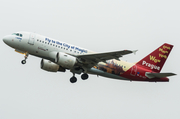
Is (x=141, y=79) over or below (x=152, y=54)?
below

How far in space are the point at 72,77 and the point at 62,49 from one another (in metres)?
4.94

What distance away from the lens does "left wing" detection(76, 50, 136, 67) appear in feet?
132

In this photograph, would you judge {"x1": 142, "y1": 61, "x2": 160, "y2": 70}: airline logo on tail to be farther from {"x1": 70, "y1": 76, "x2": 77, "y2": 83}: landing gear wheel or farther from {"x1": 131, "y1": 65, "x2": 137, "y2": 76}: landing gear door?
{"x1": 70, "y1": 76, "x2": 77, "y2": 83}: landing gear wheel

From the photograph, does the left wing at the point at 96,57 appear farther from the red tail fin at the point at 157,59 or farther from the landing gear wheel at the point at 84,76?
the red tail fin at the point at 157,59

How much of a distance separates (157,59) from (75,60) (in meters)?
12.2

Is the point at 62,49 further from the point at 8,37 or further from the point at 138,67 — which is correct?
the point at 138,67

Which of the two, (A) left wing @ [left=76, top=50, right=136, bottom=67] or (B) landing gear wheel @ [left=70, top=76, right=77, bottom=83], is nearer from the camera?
(A) left wing @ [left=76, top=50, right=136, bottom=67]

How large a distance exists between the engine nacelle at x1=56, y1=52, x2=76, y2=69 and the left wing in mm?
997

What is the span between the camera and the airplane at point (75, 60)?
42.1m

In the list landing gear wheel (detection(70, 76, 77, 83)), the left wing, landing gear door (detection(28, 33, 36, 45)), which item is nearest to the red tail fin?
the left wing

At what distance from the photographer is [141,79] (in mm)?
46219

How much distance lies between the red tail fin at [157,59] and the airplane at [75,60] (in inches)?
23.0

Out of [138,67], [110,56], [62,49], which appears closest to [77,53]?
[62,49]

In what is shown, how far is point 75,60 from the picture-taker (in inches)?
1667
